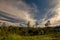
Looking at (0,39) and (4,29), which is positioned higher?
(4,29)

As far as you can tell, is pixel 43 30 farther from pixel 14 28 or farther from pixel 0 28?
pixel 0 28

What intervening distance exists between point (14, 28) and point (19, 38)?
113 centimetres

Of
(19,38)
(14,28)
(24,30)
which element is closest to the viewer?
(19,38)

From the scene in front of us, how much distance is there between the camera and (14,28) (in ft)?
19.0

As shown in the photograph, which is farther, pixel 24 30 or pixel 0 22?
pixel 24 30

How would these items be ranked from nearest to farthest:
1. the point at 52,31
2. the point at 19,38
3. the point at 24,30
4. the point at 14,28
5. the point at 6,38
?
1. the point at 6,38
2. the point at 19,38
3. the point at 14,28
4. the point at 24,30
5. the point at 52,31

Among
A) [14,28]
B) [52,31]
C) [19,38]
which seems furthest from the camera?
[52,31]

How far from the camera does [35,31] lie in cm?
627

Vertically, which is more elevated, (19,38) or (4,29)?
(4,29)

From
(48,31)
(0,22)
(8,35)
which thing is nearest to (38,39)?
(8,35)

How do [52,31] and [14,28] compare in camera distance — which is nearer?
[14,28]

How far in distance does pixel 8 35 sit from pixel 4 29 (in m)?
0.52

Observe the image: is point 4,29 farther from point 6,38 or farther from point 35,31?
point 35,31

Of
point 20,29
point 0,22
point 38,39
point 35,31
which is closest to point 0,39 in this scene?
point 0,22
